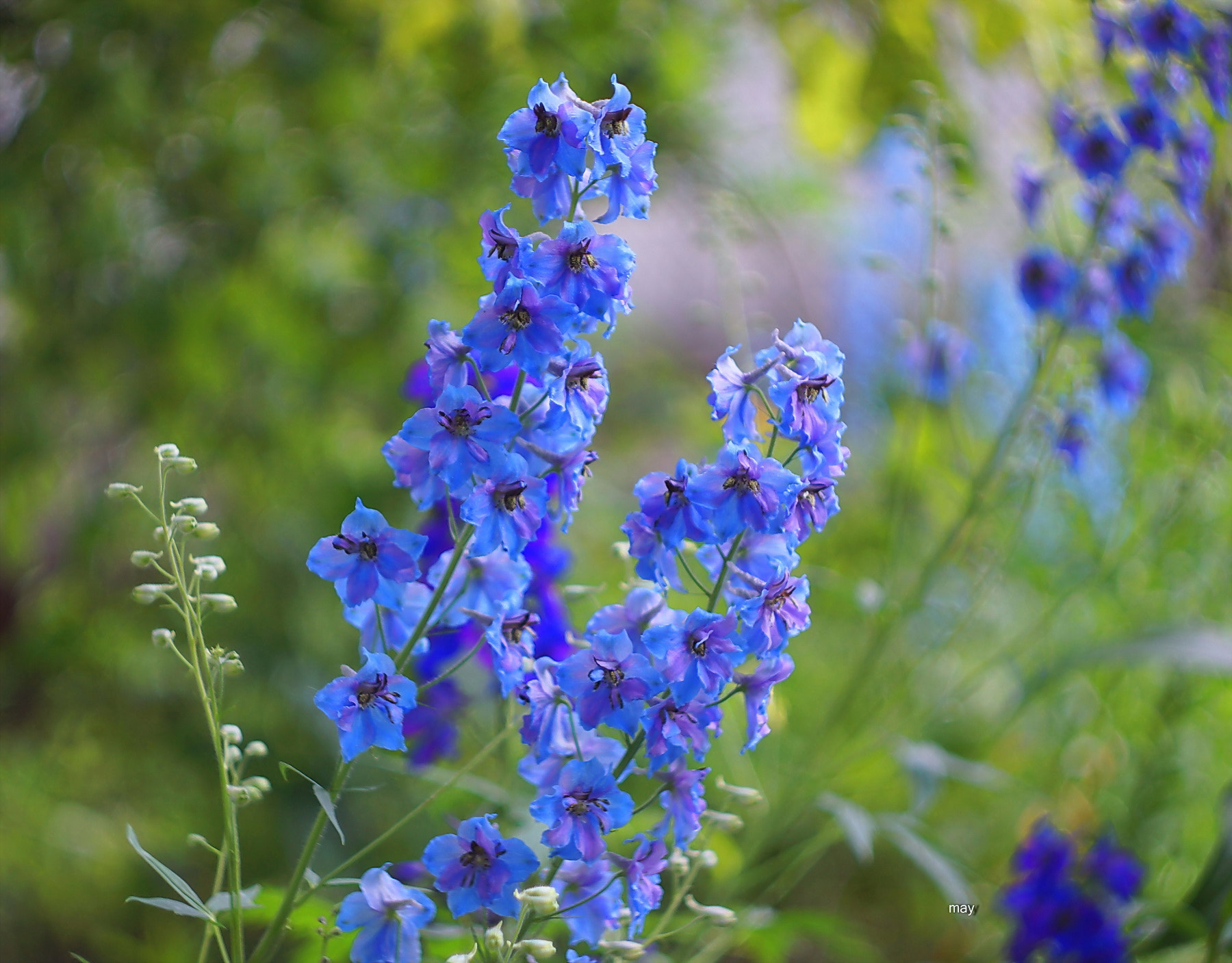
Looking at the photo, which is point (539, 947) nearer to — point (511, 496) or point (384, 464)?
point (511, 496)

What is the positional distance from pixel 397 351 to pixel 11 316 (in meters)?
0.52

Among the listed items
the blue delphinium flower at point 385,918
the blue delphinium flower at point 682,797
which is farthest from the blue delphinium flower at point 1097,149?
the blue delphinium flower at point 385,918

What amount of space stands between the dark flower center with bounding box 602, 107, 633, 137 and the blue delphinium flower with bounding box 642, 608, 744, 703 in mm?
196

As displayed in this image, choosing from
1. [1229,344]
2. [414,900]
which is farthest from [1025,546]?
[414,900]

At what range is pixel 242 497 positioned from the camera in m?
1.26

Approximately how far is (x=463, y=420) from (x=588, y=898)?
21cm

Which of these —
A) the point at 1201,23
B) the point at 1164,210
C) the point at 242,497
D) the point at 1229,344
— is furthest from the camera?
the point at 242,497

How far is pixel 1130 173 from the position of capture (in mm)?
839

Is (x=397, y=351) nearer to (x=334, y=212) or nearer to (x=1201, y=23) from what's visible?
(x=334, y=212)

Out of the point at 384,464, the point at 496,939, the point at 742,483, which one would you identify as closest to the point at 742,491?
the point at 742,483

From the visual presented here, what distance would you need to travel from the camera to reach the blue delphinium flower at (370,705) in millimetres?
384

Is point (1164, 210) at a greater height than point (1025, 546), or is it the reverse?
point (1164, 210)

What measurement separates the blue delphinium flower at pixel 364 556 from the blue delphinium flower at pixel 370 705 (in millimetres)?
28

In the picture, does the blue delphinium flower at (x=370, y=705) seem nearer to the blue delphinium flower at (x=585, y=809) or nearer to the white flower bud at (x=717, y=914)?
the blue delphinium flower at (x=585, y=809)
